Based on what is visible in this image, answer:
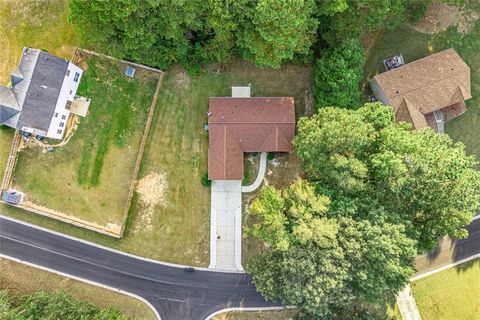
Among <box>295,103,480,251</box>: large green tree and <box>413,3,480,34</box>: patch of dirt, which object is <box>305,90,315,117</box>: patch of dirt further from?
<box>413,3,480,34</box>: patch of dirt

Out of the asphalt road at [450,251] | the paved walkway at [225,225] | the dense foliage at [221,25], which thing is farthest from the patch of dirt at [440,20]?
the paved walkway at [225,225]

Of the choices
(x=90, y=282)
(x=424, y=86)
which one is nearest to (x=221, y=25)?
(x=424, y=86)

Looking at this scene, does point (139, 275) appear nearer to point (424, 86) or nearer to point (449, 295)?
point (449, 295)

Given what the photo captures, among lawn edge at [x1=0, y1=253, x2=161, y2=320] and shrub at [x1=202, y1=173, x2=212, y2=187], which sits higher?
shrub at [x1=202, y1=173, x2=212, y2=187]

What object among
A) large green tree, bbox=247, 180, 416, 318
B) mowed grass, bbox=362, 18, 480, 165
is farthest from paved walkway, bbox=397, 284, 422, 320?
mowed grass, bbox=362, 18, 480, 165

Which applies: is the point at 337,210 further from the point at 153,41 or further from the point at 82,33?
the point at 82,33

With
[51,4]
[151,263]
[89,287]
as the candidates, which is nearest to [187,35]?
[51,4]
